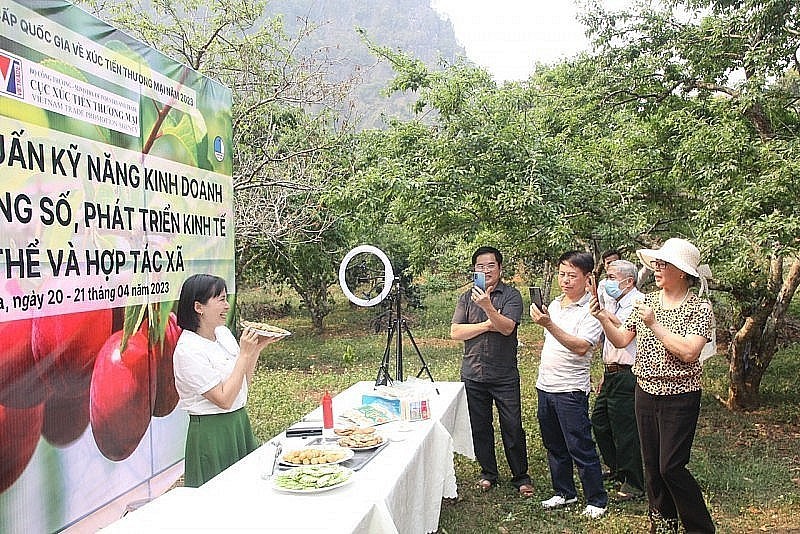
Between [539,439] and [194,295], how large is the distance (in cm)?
356

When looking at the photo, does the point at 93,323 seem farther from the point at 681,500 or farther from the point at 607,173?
the point at 607,173

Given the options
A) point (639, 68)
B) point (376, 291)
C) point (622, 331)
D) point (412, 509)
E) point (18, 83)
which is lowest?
point (412, 509)

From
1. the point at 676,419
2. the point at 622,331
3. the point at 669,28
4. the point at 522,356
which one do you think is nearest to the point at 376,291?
the point at 622,331

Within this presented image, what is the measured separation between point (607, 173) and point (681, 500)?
3472 millimetres

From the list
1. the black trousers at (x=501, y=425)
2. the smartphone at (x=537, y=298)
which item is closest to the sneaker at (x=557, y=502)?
the black trousers at (x=501, y=425)

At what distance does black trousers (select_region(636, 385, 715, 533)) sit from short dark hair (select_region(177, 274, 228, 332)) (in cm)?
206

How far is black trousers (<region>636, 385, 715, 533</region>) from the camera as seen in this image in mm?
3266

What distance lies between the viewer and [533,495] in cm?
446

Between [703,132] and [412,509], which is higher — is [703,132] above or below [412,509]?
above

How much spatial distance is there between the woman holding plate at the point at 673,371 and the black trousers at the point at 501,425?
3.49 feet

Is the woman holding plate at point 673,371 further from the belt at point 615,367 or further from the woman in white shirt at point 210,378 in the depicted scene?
the woman in white shirt at point 210,378

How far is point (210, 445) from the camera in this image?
324 centimetres

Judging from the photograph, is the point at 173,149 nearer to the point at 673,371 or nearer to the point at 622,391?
the point at 673,371

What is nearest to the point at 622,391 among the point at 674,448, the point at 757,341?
the point at 674,448
